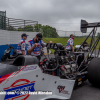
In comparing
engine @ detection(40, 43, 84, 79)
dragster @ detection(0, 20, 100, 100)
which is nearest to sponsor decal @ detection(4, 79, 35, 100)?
dragster @ detection(0, 20, 100, 100)

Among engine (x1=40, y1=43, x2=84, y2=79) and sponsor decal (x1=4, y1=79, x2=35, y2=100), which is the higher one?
engine (x1=40, y1=43, x2=84, y2=79)

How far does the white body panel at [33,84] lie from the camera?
7.65ft

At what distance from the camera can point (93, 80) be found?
13.5 ft

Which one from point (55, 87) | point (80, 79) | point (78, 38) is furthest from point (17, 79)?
point (78, 38)

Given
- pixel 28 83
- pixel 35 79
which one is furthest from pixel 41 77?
pixel 28 83

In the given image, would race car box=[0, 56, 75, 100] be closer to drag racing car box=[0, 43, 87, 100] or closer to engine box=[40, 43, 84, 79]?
drag racing car box=[0, 43, 87, 100]

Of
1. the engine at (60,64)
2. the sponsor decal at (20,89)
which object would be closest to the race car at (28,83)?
the sponsor decal at (20,89)

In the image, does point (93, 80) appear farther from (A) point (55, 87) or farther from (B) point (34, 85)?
(B) point (34, 85)

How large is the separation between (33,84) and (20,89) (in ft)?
1.00

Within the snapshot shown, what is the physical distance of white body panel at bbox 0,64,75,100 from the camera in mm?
2332

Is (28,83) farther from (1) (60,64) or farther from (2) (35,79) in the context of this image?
(1) (60,64)

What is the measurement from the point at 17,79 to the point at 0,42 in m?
9.58

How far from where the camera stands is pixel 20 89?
97.9 inches

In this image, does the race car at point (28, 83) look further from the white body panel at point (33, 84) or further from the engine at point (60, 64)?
the engine at point (60, 64)
